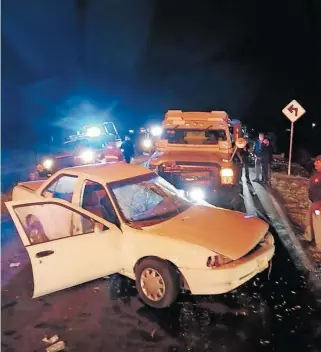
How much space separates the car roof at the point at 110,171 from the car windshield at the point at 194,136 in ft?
15.4

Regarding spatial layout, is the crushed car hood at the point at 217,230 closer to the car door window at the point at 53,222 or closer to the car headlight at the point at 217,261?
the car headlight at the point at 217,261

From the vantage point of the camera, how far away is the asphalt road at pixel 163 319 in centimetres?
440

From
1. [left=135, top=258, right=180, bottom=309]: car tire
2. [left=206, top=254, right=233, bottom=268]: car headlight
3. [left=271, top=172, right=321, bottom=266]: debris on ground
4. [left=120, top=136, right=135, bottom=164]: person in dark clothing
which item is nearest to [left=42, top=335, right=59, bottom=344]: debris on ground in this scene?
[left=135, top=258, right=180, bottom=309]: car tire

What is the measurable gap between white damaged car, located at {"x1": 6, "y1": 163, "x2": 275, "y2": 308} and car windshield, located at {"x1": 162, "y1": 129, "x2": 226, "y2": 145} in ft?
16.3

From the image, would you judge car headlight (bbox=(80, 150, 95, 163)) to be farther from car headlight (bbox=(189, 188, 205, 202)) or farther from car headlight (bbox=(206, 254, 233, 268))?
car headlight (bbox=(206, 254, 233, 268))

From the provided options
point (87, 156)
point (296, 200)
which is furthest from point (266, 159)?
point (87, 156)

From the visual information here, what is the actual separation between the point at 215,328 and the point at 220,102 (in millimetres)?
57489

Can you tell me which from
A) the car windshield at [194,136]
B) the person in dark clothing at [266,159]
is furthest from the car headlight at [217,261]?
the person in dark clothing at [266,159]

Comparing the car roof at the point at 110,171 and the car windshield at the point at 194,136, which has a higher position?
the car windshield at the point at 194,136

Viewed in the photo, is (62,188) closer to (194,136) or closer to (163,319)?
(163,319)

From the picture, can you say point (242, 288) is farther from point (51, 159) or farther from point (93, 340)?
point (51, 159)

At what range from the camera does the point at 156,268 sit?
5.10 meters

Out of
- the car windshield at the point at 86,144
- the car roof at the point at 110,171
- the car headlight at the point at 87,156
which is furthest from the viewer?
the car windshield at the point at 86,144

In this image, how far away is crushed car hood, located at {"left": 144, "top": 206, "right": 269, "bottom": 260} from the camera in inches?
198
